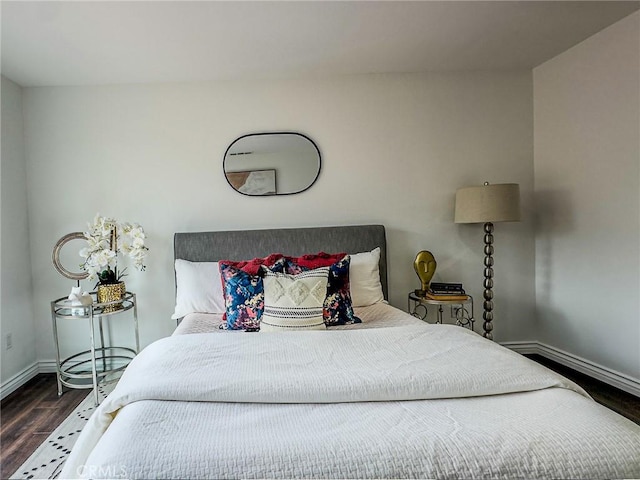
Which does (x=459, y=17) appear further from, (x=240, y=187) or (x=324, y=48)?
(x=240, y=187)

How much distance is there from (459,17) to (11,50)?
2.91m

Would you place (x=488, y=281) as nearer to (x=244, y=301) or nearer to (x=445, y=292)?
(x=445, y=292)

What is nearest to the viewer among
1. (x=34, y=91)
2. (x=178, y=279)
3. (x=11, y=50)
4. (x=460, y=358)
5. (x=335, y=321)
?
(x=460, y=358)

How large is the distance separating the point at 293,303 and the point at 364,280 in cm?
79

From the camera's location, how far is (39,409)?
2.57 metres

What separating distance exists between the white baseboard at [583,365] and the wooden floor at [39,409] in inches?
1.5

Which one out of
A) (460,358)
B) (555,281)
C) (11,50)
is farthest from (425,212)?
(11,50)

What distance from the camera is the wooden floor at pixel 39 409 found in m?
2.10

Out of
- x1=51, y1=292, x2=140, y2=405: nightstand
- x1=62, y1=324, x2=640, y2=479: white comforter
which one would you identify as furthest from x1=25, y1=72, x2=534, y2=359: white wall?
x1=62, y1=324, x2=640, y2=479: white comforter

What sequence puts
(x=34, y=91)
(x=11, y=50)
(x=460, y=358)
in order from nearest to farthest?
(x=460, y=358), (x=11, y=50), (x=34, y=91)

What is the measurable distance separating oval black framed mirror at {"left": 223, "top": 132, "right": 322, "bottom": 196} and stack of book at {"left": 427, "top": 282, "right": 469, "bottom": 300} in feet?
4.27

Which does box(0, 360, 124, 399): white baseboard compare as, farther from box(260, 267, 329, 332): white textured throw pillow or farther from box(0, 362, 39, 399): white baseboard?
box(260, 267, 329, 332): white textured throw pillow

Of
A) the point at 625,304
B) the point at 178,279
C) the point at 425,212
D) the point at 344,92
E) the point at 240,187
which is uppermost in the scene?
the point at 344,92

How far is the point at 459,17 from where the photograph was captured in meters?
2.38
